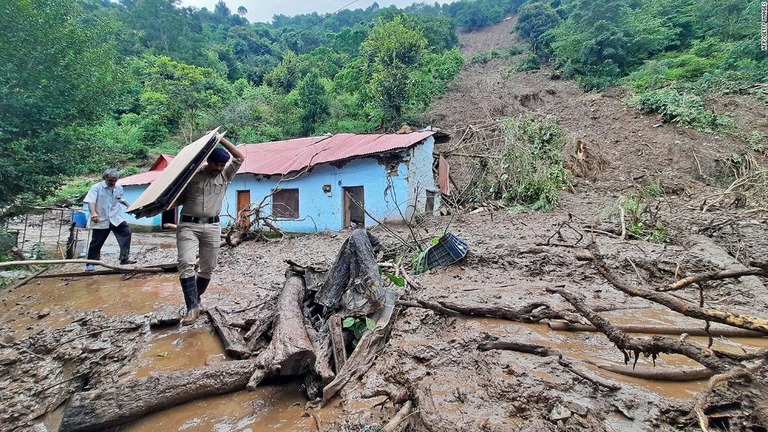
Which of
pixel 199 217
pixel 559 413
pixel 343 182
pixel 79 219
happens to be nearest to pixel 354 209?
pixel 343 182

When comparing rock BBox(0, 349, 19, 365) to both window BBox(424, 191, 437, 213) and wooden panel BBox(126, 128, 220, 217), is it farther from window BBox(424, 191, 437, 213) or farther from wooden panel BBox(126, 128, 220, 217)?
window BBox(424, 191, 437, 213)

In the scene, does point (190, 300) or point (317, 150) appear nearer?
point (190, 300)

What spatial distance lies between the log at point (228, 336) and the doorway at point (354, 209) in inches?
337

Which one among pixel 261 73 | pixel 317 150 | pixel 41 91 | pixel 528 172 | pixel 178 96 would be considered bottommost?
pixel 528 172

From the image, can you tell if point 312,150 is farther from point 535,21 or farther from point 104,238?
point 535,21

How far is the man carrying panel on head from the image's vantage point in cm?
362

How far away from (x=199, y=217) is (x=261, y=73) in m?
39.3

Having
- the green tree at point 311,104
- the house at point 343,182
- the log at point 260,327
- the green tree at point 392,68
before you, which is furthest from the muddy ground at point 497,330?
the green tree at point 311,104

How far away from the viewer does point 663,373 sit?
90.5 inches

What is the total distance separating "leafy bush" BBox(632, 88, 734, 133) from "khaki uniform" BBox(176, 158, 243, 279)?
1961cm

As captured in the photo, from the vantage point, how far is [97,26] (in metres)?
9.87

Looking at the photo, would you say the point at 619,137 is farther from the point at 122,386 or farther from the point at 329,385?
the point at 122,386

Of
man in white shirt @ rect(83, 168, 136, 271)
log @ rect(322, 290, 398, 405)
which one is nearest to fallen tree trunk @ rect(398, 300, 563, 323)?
log @ rect(322, 290, 398, 405)

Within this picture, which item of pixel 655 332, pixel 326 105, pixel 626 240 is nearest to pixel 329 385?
pixel 655 332
